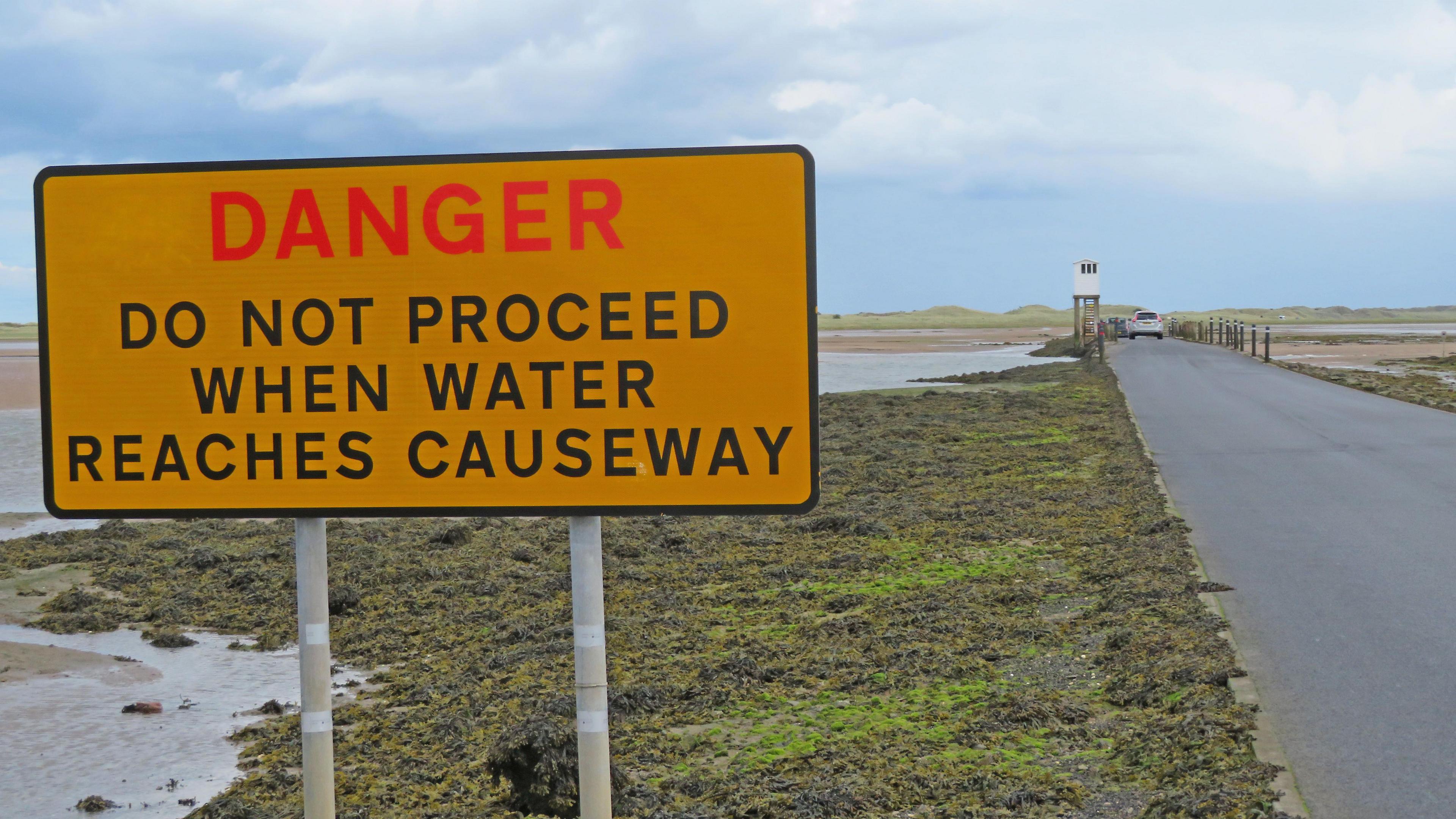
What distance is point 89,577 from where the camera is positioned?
36.4ft

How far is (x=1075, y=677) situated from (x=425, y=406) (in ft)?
14.1

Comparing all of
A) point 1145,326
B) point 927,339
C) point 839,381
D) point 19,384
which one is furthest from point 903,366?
point 927,339

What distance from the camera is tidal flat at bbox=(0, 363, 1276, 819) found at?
512 centimetres

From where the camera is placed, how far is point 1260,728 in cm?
511

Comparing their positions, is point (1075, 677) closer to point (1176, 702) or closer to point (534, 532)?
point (1176, 702)

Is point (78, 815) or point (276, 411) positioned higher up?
point (276, 411)

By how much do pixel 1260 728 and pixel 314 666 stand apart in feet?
12.8

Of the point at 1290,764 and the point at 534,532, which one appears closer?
the point at 1290,764

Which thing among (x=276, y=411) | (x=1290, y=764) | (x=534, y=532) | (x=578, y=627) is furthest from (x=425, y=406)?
(x=534, y=532)

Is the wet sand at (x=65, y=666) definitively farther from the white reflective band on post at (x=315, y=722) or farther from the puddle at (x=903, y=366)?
the puddle at (x=903, y=366)

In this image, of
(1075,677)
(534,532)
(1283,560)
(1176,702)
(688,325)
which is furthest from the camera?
(534,532)

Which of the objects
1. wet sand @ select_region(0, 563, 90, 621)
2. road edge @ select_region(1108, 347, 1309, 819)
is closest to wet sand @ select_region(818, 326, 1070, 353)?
wet sand @ select_region(0, 563, 90, 621)

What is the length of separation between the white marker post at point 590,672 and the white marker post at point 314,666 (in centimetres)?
79

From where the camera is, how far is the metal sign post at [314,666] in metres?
3.53
